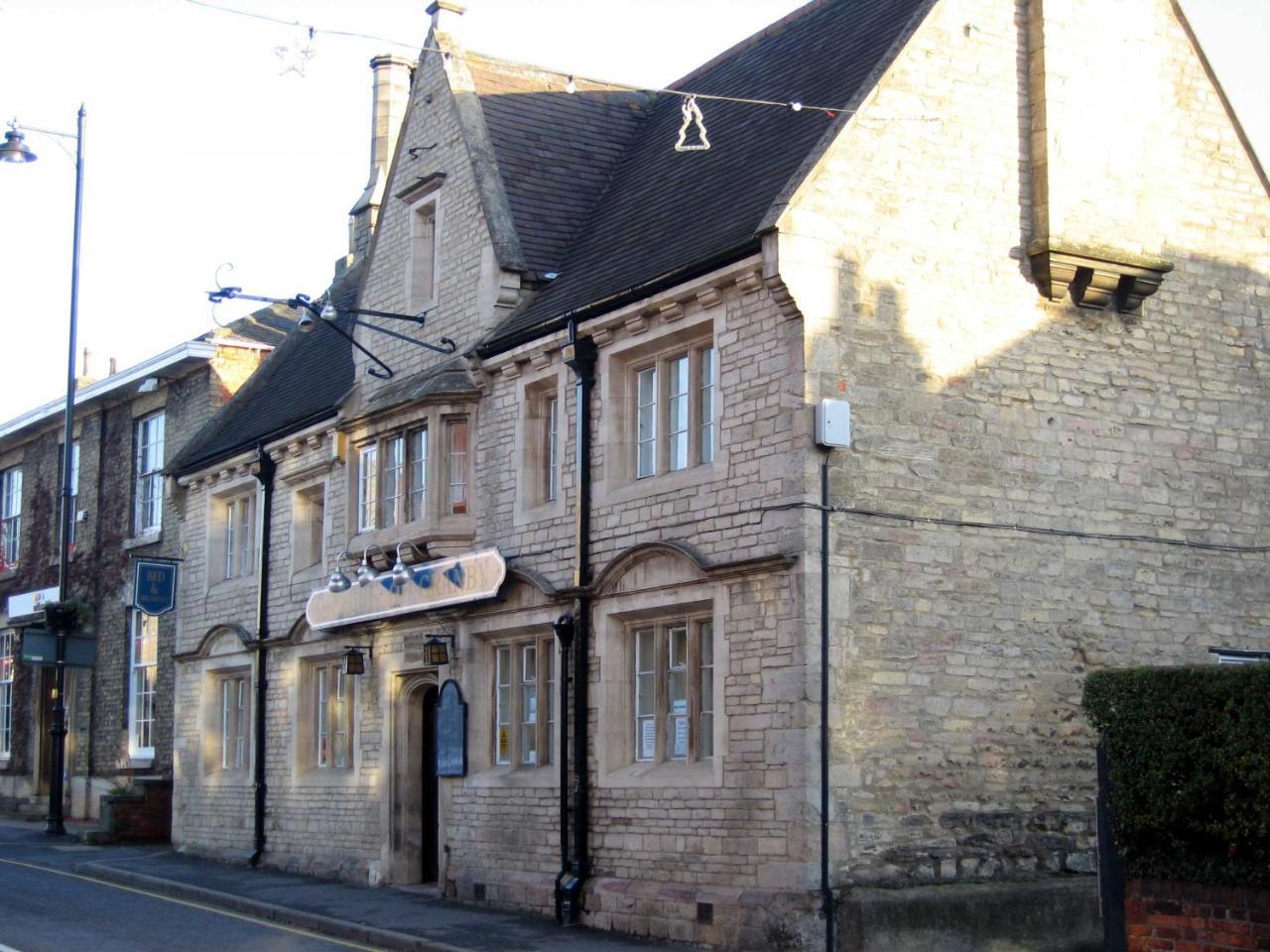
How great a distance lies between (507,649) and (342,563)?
3.84 m

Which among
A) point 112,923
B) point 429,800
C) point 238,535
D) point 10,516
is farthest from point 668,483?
point 10,516

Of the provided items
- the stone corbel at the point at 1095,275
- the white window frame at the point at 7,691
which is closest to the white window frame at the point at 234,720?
the white window frame at the point at 7,691

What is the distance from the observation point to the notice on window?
16.7m

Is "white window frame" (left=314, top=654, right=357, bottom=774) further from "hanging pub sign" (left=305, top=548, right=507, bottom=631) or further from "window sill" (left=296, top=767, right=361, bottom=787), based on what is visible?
"hanging pub sign" (left=305, top=548, right=507, bottom=631)

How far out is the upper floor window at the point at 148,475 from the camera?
31047mm

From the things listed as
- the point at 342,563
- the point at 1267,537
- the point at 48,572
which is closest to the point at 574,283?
the point at 342,563

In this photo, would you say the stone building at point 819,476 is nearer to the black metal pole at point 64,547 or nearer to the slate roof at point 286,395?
the slate roof at point 286,395

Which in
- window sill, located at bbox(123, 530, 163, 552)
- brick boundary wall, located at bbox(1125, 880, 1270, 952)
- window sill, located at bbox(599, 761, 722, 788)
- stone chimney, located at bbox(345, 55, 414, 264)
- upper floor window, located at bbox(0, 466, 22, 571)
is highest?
stone chimney, located at bbox(345, 55, 414, 264)

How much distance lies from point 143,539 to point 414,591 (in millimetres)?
12571

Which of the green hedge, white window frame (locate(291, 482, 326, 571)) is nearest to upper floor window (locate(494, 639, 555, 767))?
white window frame (locate(291, 482, 326, 571))

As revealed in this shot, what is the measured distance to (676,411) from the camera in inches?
665

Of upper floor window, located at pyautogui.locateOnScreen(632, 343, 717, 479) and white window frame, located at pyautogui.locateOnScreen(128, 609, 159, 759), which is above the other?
upper floor window, located at pyautogui.locateOnScreen(632, 343, 717, 479)

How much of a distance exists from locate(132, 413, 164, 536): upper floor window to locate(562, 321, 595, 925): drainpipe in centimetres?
1524

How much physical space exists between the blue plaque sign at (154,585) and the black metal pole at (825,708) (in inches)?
584
